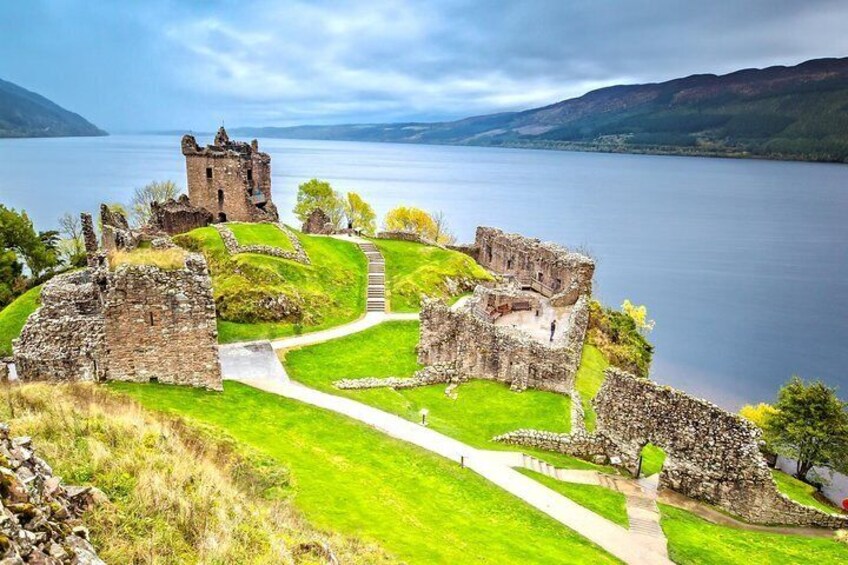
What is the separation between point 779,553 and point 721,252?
360 ft

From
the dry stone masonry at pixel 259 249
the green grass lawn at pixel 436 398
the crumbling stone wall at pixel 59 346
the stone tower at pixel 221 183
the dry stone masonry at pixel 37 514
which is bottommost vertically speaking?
the green grass lawn at pixel 436 398

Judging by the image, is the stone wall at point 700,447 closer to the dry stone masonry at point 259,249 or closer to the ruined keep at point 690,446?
the ruined keep at point 690,446

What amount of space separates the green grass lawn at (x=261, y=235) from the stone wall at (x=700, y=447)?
1091 inches

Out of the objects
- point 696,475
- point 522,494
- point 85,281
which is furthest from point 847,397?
point 85,281

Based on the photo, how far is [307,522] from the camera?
44.9ft

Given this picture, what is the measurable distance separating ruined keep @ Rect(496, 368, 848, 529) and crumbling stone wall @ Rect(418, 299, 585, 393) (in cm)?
528

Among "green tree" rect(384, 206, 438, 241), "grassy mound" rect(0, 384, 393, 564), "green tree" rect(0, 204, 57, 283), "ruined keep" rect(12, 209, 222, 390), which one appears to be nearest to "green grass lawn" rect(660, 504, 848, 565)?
"grassy mound" rect(0, 384, 393, 564)

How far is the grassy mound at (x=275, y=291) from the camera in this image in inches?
1393

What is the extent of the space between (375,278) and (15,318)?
78.3 ft

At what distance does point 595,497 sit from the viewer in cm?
2152

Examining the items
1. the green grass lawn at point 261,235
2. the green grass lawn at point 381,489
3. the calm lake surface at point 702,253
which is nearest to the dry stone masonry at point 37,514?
the green grass lawn at point 381,489

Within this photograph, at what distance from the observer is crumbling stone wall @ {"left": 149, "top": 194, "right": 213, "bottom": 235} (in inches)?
1933

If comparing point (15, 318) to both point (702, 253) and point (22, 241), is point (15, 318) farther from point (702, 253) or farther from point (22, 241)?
point (702, 253)

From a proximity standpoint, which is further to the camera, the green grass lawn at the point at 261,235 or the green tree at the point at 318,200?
the green tree at the point at 318,200
